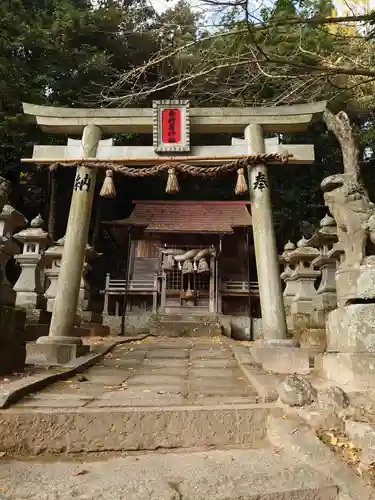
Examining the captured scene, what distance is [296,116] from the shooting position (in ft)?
23.4

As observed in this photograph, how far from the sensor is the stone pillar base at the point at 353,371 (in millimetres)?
3260

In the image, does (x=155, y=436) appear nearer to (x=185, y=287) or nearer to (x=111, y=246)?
(x=185, y=287)

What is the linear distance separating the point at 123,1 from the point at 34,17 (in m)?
7.53

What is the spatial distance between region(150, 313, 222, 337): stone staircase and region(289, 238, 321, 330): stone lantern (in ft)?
19.7

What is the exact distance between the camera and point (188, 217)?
66.6 feet

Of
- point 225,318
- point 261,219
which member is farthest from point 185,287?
point 261,219

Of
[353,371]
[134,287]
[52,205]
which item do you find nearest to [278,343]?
[353,371]

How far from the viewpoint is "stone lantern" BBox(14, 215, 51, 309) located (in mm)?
9172

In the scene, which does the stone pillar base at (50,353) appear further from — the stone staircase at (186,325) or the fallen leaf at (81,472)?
the stone staircase at (186,325)

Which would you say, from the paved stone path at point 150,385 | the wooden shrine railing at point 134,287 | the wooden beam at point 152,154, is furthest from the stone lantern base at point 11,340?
the wooden shrine railing at point 134,287

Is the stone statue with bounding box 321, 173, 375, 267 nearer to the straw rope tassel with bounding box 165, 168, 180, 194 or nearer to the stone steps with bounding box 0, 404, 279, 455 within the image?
the stone steps with bounding box 0, 404, 279, 455

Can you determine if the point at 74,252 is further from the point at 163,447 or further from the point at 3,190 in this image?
the point at 163,447

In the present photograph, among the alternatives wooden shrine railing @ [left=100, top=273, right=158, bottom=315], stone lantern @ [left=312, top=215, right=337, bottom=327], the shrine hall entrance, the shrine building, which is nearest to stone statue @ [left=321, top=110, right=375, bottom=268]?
stone lantern @ [left=312, top=215, right=337, bottom=327]

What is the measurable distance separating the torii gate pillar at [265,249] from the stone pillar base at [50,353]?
2984mm
